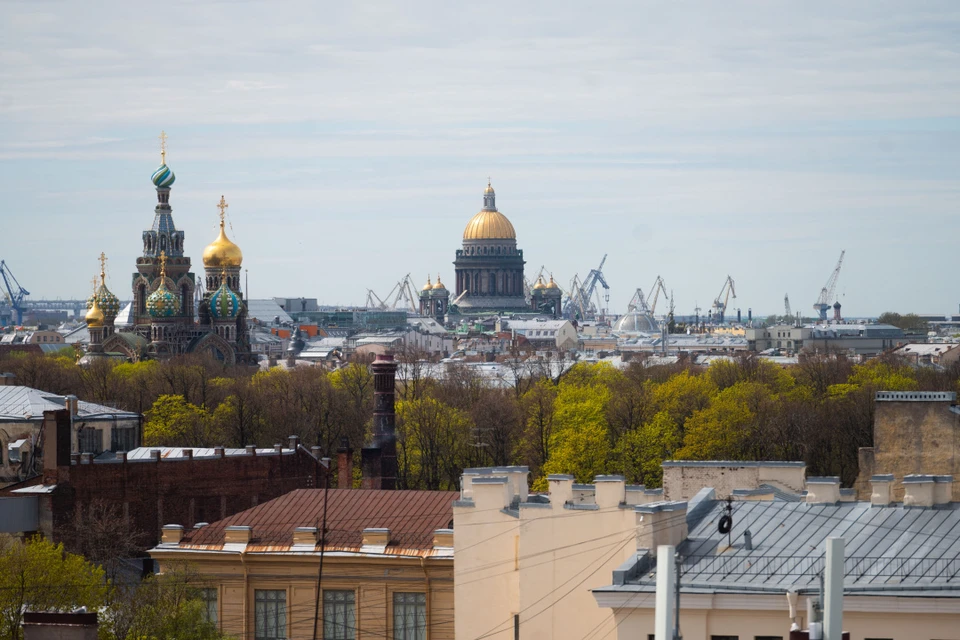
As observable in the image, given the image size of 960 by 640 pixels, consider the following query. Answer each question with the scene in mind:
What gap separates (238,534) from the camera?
117 feet

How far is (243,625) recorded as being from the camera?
34.4m

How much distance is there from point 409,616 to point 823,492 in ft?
24.1

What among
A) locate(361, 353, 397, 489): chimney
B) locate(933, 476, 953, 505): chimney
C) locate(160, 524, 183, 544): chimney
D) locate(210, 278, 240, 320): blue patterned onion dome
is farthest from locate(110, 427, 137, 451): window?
locate(210, 278, 240, 320): blue patterned onion dome

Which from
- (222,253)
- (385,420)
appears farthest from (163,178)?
(385,420)

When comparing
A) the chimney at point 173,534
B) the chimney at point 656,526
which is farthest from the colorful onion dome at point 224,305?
the chimney at point 656,526

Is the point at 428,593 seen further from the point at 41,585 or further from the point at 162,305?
the point at 162,305

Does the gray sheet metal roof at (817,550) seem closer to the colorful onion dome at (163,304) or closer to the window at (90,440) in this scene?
the window at (90,440)

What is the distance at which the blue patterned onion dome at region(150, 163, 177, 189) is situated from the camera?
176 m

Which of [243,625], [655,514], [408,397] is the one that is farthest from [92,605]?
[408,397]

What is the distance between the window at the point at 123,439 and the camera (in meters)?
61.7

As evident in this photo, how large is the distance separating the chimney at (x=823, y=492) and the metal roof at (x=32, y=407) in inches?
1259

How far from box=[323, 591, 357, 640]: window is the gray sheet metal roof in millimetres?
6718

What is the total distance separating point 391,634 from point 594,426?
4622 centimetres

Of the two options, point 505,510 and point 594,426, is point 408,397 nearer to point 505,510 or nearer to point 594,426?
point 594,426
